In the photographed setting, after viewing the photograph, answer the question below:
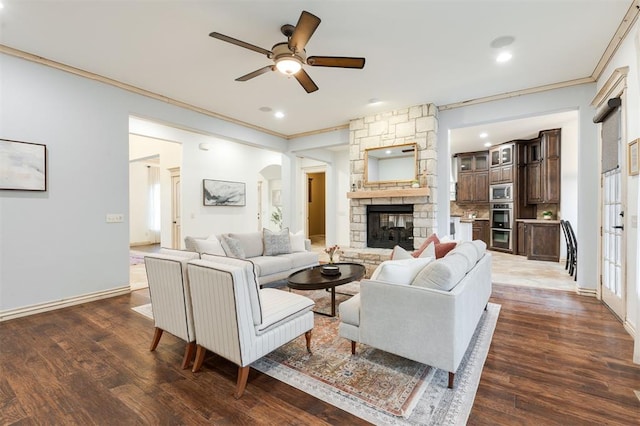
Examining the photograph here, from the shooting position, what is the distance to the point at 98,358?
235 centimetres

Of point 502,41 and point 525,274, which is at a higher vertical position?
point 502,41

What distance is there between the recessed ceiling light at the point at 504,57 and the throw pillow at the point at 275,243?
12.3 ft

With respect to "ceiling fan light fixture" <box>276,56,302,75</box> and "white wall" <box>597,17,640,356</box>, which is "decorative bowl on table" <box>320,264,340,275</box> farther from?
"white wall" <box>597,17,640,356</box>

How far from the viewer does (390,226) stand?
18.4 ft

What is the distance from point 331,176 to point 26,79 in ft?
20.6

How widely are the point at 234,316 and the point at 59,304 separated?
3.20m

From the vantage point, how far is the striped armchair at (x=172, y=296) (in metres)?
2.16

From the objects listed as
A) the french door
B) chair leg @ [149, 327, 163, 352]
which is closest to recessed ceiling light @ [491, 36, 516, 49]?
the french door

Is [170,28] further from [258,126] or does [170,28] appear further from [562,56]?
[562,56]

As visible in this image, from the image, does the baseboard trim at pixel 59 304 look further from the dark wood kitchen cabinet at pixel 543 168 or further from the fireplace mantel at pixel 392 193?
the dark wood kitchen cabinet at pixel 543 168

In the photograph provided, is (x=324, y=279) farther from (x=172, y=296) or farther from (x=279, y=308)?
(x=172, y=296)

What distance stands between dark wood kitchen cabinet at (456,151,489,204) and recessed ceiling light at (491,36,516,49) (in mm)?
5645

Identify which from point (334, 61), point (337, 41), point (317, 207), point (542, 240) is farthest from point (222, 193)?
point (542, 240)

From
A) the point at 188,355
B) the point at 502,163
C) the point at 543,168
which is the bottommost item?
the point at 188,355
